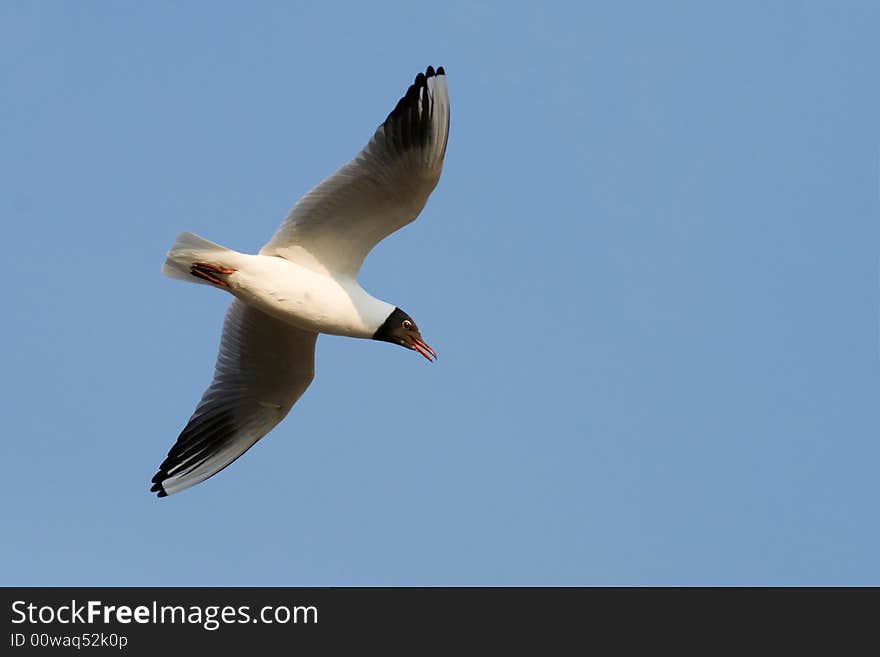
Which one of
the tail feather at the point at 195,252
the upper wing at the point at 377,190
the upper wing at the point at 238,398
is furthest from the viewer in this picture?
the upper wing at the point at 238,398

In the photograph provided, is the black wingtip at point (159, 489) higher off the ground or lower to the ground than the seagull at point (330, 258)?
lower

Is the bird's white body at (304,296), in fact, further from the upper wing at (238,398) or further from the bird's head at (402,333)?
the upper wing at (238,398)

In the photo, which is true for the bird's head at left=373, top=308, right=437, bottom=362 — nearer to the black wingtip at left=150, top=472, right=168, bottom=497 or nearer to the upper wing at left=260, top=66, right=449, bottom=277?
the upper wing at left=260, top=66, right=449, bottom=277

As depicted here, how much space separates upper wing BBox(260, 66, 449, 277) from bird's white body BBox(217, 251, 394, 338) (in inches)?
6.8

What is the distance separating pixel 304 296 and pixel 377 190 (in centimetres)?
90

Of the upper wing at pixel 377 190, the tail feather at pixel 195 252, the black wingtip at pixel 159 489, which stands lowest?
the black wingtip at pixel 159 489

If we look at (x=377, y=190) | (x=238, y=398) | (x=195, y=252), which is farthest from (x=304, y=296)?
(x=238, y=398)

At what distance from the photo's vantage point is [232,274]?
9.55 m

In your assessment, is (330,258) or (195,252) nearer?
(195,252)

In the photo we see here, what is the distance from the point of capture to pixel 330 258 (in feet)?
32.4

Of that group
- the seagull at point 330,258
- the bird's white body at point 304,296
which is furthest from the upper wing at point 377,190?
the bird's white body at point 304,296

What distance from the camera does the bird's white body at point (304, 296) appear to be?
31.4ft

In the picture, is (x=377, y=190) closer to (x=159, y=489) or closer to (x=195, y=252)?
(x=195, y=252)
